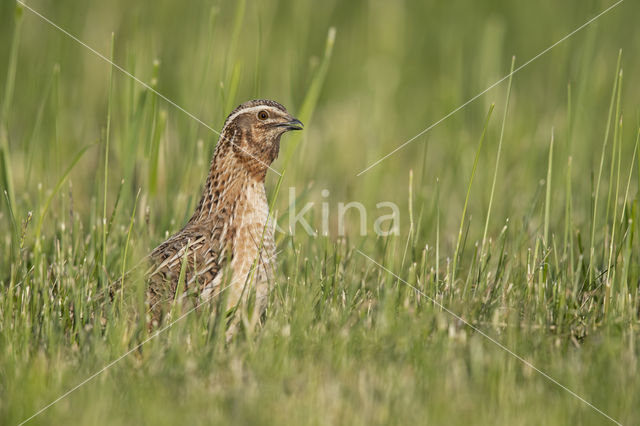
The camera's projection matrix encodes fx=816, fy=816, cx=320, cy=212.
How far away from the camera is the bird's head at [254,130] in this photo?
20.9 feet

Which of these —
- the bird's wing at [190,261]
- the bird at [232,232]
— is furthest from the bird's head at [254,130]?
the bird's wing at [190,261]

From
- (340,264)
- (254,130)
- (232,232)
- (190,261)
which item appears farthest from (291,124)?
(190,261)

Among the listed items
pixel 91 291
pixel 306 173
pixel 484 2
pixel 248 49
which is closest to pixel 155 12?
pixel 248 49

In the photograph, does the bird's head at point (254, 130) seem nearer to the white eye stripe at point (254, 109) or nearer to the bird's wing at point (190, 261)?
the white eye stripe at point (254, 109)

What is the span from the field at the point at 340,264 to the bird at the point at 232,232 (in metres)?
0.21

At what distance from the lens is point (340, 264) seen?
6.32 m

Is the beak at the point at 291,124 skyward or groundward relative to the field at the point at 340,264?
skyward

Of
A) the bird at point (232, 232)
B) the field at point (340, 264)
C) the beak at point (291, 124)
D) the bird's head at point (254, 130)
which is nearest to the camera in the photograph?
the field at point (340, 264)

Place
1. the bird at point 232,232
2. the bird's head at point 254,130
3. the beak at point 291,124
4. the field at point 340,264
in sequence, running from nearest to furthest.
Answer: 1. the field at point 340,264
2. the bird at point 232,232
3. the bird's head at point 254,130
4. the beak at point 291,124

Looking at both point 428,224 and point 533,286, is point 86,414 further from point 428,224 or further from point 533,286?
point 428,224

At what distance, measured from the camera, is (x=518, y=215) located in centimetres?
826

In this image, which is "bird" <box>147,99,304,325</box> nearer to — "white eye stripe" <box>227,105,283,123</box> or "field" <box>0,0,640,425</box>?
"white eye stripe" <box>227,105,283,123</box>

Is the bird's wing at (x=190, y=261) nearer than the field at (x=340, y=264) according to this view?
No

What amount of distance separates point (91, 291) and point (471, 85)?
7492 mm
